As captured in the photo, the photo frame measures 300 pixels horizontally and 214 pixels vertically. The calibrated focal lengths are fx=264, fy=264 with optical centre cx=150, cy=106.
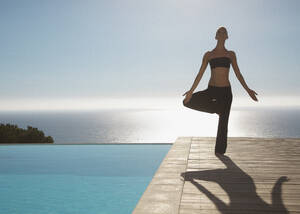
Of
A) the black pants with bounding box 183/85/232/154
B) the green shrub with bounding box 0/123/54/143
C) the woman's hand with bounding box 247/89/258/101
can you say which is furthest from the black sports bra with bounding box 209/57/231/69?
the green shrub with bounding box 0/123/54/143

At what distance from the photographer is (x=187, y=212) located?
203 cm

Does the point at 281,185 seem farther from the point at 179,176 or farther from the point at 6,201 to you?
the point at 6,201

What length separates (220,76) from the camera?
4.27 metres

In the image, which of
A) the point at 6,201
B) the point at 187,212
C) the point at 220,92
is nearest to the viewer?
Answer: the point at 187,212

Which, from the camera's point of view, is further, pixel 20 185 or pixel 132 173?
pixel 132 173

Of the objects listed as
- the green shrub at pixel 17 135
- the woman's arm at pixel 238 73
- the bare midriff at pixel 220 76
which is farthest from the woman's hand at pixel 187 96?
the green shrub at pixel 17 135

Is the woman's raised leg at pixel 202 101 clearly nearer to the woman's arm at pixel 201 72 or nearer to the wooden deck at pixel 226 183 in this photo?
the woman's arm at pixel 201 72

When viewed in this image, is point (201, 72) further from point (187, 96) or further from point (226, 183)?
point (226, 183)

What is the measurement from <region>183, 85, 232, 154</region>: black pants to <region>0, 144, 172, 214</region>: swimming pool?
2468 mm

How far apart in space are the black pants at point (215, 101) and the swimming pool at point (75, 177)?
8.10 feet

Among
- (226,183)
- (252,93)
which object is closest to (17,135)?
(252,93)

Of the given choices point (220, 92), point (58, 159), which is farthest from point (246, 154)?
point (58, 159)

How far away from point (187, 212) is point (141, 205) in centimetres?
37

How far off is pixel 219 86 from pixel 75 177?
4911 mm
